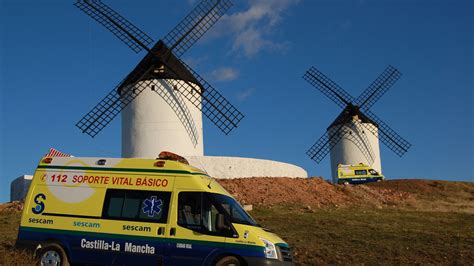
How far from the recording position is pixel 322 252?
1412 centimetres

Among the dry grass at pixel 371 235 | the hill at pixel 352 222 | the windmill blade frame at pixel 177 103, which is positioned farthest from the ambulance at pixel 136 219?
the windmill blade frame at pixel 177 103

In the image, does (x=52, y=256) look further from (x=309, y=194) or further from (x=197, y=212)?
(x=309, y=194)

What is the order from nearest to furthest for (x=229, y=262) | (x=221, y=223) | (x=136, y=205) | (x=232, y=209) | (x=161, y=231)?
(x=229, y=262) → (x=221, y=223) → (x=161, y=231) → (x=232, y=209) → (x=136, y=205)

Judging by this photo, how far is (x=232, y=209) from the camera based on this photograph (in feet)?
35.0

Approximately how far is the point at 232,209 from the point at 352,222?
9.89m

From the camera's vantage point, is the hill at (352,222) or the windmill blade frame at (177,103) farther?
the windmill blade frame at (177,103)

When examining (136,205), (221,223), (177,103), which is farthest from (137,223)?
(177,103)

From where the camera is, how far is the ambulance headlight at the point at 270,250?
9953mm

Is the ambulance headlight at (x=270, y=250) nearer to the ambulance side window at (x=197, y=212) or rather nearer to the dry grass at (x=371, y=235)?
the ambulance side window at (x=197, y=212)

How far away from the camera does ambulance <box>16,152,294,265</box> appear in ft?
33.3

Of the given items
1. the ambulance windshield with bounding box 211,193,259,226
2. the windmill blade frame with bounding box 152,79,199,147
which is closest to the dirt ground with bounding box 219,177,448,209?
the windmill blade frame with bounding box 152,79,199,147

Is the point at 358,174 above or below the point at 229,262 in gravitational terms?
above

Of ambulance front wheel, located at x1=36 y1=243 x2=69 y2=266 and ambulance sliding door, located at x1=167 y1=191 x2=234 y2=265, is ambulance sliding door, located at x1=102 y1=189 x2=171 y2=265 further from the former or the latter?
ambulance front wheel, located at x1=36 y1=243 x2=69 y2=266

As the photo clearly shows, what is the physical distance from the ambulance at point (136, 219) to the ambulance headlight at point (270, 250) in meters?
0.02
